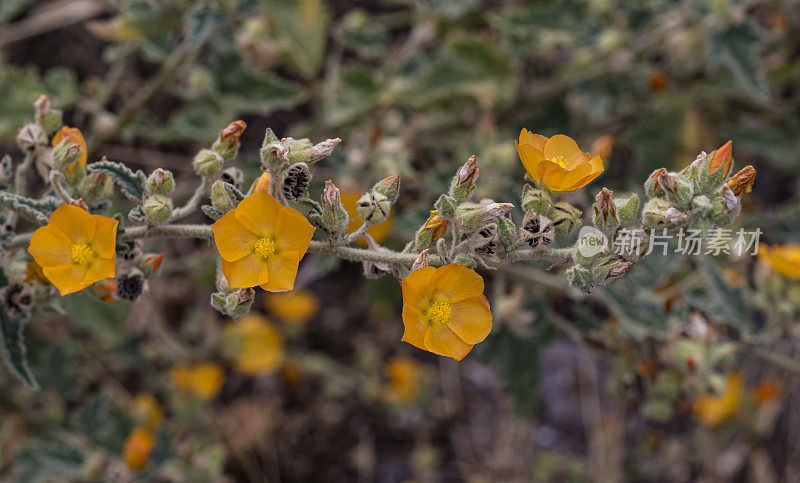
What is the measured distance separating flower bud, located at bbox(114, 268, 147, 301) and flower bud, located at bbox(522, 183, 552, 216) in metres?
1.05

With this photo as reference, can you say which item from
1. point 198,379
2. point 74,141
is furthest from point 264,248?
point 198,379

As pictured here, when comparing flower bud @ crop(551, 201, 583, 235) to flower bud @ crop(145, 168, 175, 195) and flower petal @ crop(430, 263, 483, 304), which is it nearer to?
flower petal @ crop(430, 263, 483, 304)

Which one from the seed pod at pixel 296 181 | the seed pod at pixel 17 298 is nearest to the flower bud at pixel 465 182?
the seed pod at pixel 296 181

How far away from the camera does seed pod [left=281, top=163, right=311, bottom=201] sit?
5.69ft

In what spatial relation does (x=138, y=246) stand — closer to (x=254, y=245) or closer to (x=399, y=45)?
(x=254, y=245)

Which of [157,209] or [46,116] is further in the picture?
[46,116]

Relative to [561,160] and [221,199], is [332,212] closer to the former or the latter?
[221,199]

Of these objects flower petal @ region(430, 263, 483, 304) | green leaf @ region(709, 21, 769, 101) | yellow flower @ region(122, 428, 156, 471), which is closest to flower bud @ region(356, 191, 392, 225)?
flower petal @ region(430, 263, 483, 304)

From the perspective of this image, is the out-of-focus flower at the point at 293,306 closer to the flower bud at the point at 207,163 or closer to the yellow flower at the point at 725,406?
the yellow flower at the point at 725,406

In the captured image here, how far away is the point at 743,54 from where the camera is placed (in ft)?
10.4

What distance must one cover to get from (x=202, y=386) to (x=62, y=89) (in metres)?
1.75

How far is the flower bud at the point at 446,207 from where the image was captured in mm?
1746

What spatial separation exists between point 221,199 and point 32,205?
50 cm

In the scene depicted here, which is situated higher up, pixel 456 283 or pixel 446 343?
pixel 456 283
